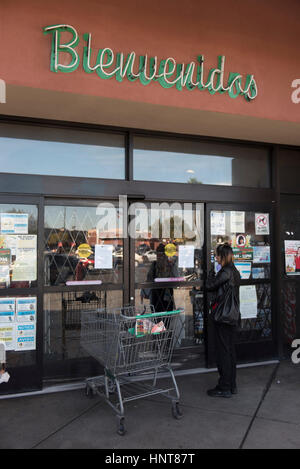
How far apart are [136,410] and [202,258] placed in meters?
2.25

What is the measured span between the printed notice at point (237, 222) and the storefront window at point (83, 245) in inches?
64.7

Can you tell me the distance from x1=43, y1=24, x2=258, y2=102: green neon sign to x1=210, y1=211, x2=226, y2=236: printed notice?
1594 millimetres

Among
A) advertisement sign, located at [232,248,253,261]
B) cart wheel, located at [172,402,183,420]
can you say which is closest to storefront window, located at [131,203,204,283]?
advertisement sign, located at [232,248,253,261]

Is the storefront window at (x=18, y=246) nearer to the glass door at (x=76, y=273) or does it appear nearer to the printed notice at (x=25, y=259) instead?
the printed notice at (x=25, y=259)

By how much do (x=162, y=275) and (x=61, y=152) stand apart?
2069 millimetres

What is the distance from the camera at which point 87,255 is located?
496 centimetres

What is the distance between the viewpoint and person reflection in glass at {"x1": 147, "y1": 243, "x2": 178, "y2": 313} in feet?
17.3

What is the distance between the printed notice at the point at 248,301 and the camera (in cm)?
567

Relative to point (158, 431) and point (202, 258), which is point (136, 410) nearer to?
point (158, 431)

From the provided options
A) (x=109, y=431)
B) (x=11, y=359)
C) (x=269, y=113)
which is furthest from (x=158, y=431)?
(x=269, y=113)

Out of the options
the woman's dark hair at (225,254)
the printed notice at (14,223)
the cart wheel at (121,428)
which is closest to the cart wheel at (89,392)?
the cart wheel at (121,428)

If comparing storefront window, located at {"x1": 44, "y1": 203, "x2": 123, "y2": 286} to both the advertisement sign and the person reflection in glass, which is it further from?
the advertisement sign

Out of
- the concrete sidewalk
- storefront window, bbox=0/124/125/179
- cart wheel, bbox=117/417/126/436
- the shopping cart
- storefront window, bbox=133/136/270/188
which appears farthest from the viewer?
storefront window, bbox=133/136/270/188

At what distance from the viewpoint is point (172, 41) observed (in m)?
4.50
